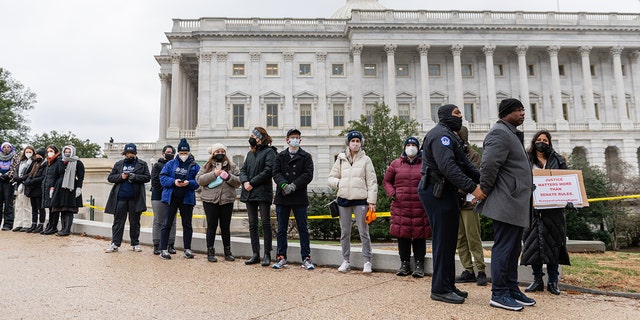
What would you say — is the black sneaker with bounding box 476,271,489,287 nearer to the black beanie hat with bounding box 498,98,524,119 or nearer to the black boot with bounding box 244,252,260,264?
the black beanie hat with bounding box 498,98,524,119

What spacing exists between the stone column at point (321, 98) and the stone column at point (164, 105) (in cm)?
1812

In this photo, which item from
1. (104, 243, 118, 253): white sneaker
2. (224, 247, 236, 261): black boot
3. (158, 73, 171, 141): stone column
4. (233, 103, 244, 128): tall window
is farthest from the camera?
(158, 73, 171, 141): stone column

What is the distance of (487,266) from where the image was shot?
667 centimetres

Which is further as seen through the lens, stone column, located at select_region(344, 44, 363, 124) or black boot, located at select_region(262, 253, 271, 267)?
stone column, located at select_region(344, 44, 363, 124)

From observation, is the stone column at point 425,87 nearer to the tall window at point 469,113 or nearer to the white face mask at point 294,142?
the tall window at point 469,113

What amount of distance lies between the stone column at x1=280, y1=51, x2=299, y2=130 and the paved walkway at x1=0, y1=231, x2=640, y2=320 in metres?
38.1

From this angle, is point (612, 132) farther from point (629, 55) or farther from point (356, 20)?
point (356, 20)

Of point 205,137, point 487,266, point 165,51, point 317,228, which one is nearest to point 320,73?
point 205,137

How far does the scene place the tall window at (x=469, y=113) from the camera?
47.1 metres

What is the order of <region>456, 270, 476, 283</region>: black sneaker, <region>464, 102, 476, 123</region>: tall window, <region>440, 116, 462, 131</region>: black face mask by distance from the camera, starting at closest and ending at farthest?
<region>440, 116, 462, 131</region>: black face mask → <region>456, 270, 476, 283</region>: black sneaker → <region>464, 102, 476, 123</region>: tall window

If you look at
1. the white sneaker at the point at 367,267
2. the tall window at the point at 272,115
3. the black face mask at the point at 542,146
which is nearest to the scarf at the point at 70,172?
the white sneaker at the point at 367,267

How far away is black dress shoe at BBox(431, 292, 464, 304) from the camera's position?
16.9 ft

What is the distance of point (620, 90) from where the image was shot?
152 feet

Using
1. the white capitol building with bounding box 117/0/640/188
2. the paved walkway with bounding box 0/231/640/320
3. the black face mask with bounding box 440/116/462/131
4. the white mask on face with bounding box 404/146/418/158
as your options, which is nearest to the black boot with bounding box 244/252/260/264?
the paved walkway with bounding box 0/231/640/320
